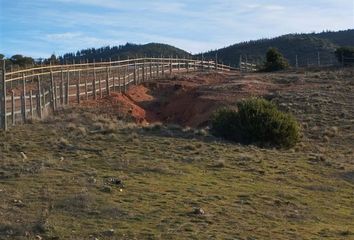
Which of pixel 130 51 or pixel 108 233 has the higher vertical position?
pixel 130 51

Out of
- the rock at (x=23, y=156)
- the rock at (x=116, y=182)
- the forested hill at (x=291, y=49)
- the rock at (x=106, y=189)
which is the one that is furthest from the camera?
the forested hill at (x=291, y=49)

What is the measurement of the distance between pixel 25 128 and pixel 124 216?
10934 mm

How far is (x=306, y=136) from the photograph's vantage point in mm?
25188

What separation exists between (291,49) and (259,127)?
3706 inches

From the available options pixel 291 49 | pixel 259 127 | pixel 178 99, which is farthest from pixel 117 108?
pixel 291 49

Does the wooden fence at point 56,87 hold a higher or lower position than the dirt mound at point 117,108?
higher


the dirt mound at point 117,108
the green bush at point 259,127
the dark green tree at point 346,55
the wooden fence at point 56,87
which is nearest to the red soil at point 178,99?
the dirt mound at point 117,108

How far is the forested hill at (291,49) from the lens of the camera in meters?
103

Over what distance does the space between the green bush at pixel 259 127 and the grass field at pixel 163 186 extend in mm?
681

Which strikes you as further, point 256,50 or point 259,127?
point 256,50

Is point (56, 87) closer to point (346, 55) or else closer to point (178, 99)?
point (178, 99)

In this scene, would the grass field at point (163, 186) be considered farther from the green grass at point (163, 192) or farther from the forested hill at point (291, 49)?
the forested hill at point (291, 49)

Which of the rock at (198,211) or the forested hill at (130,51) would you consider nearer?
the rock at (198,211)

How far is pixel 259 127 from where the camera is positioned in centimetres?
2141
